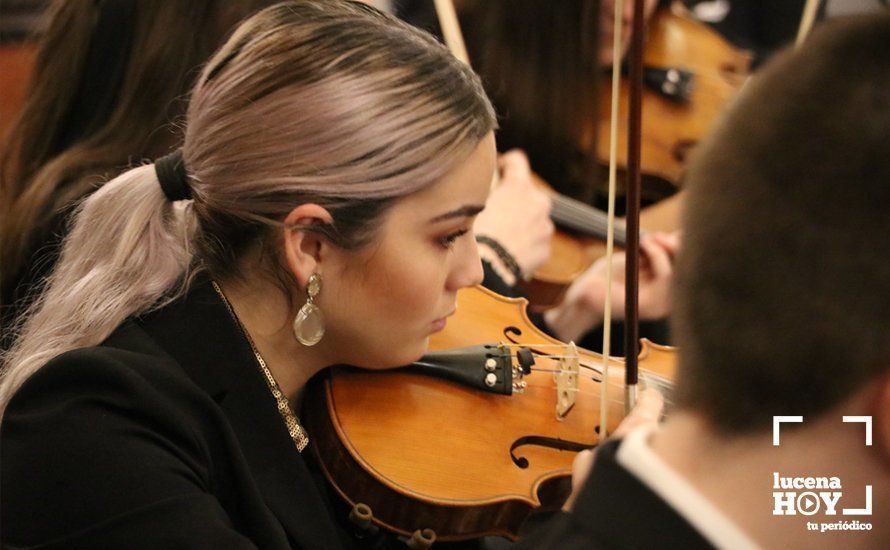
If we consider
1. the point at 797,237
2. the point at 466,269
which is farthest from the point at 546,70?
the point at 797,237

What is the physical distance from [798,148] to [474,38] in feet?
4.59

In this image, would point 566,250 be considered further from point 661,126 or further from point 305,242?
point 305,242

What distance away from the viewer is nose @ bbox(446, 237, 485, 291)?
106 centimetres

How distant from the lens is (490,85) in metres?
1.87

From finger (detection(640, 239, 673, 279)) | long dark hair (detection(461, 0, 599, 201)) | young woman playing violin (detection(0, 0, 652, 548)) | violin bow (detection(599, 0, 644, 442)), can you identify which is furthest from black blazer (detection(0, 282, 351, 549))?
long dark hair (detection(461, 0, 599, 201))

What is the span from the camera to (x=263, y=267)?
3.35 ft

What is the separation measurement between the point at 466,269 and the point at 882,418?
0.53 m

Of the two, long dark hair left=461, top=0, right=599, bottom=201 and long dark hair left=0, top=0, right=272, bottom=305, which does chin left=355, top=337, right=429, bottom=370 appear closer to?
long dark hair left=0, top=0, right=272, bottom=305

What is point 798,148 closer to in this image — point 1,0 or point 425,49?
point 425,49

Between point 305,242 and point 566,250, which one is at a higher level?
point 305,242

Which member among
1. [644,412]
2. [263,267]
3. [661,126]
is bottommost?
[661,126]

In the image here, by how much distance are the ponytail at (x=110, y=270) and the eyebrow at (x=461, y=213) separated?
250 mm

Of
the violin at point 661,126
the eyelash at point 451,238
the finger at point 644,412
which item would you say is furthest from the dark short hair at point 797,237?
the violin at point 661,126

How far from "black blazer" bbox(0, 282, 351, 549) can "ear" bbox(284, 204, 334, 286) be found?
0.29ft
